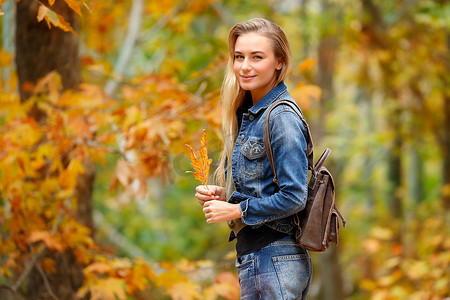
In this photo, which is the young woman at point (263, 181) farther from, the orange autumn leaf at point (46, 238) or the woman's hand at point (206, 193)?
the orange autumn leaf at point (46, 238)

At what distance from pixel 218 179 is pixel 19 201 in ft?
6.61

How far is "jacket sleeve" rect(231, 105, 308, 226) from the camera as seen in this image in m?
2.00

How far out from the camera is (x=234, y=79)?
238 centimetres

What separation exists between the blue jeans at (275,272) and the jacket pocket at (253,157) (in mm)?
304

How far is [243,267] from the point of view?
2.17m

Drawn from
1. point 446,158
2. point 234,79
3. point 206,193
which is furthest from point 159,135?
point 446,158

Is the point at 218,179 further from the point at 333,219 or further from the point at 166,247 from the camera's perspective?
the point at 166,247

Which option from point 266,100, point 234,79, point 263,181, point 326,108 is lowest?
point 263,181

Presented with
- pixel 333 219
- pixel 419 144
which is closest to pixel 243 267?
pixel 333 219

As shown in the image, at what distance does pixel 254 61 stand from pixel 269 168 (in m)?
0.47

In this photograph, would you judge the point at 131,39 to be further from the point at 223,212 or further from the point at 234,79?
the point at 223,212

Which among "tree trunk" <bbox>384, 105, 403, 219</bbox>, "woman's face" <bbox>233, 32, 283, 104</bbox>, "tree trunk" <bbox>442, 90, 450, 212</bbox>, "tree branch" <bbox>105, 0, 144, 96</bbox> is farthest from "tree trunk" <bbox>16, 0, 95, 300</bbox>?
"tree trunk" <bbox>384, 105, 403, 219</bbox>

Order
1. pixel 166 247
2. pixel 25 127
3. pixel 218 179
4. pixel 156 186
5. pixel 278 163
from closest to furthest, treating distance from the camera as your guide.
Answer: pixel 278 163
pixel 218 179
pixel 25 127
pixel 166 247
pixel 156 186

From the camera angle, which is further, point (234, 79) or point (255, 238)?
point (234, 79)
